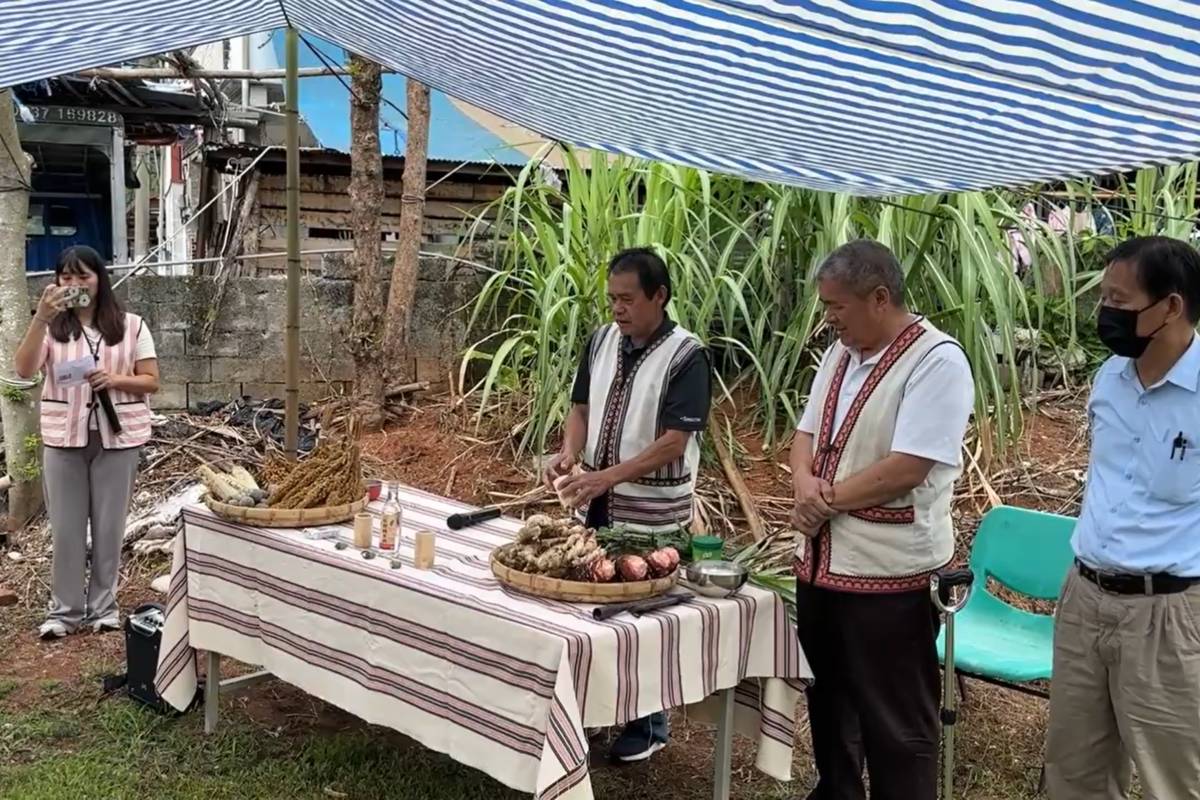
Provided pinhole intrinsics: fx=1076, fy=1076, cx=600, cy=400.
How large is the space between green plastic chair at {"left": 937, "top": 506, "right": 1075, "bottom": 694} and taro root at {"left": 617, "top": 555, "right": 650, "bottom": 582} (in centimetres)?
138

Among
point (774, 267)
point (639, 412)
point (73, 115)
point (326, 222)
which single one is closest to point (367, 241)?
point (774, 267)

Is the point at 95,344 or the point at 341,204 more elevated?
the point at 341,204

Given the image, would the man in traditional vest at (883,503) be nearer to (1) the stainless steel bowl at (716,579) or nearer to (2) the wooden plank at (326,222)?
(1) the stainless steel bowl at (716,579)

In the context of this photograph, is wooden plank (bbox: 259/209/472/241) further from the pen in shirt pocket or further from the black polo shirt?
the pen in shirt pocket

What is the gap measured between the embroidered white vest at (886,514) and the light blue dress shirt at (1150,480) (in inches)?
14.6

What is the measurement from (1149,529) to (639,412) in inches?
57.7

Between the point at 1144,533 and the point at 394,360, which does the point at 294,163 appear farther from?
the point at 1144,533

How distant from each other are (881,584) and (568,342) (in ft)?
8.82

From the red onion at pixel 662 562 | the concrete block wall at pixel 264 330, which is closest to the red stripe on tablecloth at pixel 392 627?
the red onion at pixel 662 562

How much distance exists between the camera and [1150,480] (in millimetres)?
2576

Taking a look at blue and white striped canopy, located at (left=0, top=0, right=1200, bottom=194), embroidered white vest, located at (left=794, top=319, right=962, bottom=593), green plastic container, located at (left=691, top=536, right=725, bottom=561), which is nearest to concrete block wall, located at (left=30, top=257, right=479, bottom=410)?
blue and white striped canopy, located at (left=0, top=0, right=1200, bottom=194)

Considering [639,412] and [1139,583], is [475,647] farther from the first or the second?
[1139,583]

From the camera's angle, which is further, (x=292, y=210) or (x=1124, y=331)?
(x=292, y=210)

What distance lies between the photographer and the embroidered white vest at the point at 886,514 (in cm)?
282
